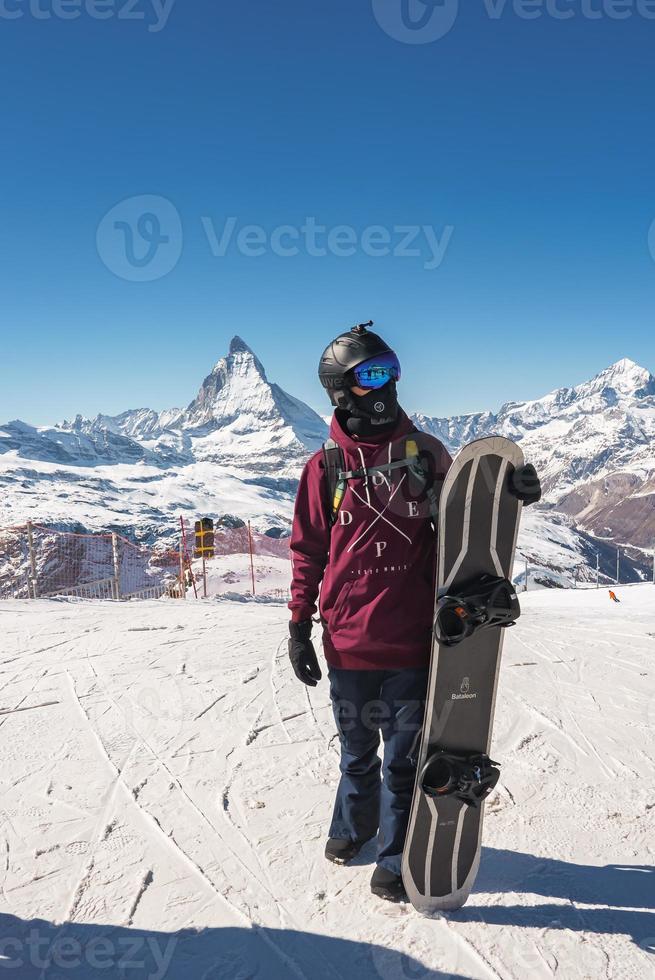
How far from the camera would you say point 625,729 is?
4668 millimetres

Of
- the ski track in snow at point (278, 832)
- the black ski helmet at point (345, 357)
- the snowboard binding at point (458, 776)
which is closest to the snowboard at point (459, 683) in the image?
the snowboard binding at point (458, 776)

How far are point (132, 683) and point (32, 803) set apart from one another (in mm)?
2418

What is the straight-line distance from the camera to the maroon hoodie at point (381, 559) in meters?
2.69

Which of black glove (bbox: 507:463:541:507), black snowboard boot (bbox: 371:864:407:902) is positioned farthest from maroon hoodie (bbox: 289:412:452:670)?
black snowboard boot (bbox: 371:864:407:902)

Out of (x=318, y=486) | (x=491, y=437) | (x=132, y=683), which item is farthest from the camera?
(x=132, y=683)

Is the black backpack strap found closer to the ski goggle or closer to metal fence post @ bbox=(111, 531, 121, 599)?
the ski goggle

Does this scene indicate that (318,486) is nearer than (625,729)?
Yes

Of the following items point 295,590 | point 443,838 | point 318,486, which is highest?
point 318,486

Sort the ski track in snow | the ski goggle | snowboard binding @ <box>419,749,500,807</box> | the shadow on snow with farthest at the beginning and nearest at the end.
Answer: the ski goggle
snowboard binding @ <box>419,749,500,807</box>
the ski track in snow
the shadow on snow

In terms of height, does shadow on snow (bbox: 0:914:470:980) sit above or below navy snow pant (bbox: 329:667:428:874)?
below

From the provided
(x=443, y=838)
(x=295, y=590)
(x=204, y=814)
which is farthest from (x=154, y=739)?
(x=443, y=838)

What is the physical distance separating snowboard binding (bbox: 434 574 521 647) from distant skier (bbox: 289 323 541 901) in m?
0.23

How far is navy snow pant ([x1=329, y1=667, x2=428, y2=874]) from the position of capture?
8.84ft

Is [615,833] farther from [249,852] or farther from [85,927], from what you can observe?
[85,927]
